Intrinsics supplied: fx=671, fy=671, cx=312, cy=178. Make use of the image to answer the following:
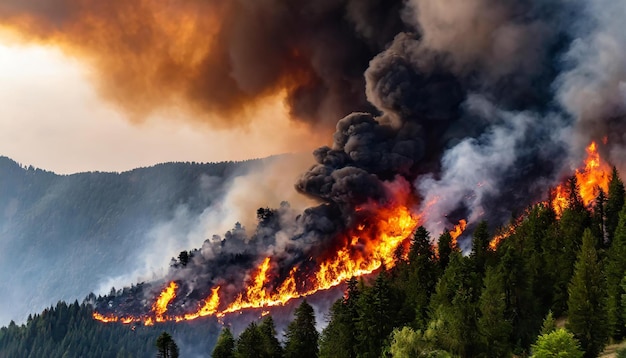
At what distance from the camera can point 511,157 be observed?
185 meters

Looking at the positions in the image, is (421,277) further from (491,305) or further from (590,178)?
(590,178)

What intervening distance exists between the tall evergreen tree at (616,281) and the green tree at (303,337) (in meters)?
36.3

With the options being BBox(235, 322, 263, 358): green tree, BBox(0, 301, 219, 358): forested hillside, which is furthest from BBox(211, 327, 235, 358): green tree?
BBox(0, 301, 219, 358): forested hillside

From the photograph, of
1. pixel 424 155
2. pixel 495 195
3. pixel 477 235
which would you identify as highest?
pixel 424 155

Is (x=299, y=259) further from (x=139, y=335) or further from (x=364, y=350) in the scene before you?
(x=364, y=350)

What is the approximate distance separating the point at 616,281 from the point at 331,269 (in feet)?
353

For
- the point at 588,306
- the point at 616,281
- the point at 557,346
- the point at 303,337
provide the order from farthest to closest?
the point at 303,337 < the point at 616,281 < the point at 588,306 < the point at 557,346

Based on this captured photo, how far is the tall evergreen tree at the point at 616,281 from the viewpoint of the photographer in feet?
244

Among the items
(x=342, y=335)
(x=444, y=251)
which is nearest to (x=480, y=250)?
(x=444, y=251)

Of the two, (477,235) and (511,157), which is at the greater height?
(511,157)

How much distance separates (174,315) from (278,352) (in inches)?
4361

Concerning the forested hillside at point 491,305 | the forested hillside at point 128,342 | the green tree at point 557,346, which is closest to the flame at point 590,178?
the forested hillside at point 491,305

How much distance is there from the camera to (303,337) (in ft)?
293

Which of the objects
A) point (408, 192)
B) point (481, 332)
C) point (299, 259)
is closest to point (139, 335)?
point (299, 259)
